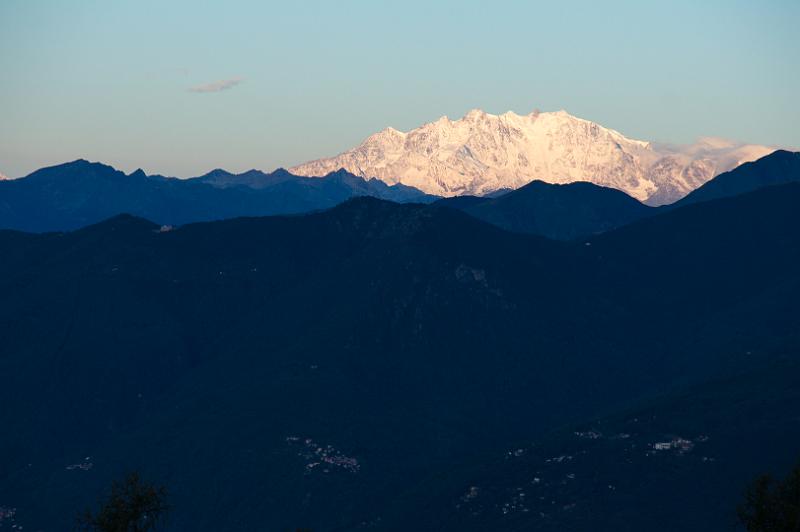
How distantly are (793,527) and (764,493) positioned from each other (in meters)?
4.13

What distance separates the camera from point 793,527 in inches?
4569

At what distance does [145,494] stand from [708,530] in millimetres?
104055

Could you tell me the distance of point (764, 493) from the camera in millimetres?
118688

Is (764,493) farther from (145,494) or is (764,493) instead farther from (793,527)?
(145,494)

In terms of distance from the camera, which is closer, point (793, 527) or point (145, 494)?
point (793, 527)

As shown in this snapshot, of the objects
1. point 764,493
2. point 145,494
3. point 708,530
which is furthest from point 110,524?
point 708,530

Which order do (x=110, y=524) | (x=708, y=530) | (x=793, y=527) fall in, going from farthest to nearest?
(x=708, y=530), (x=110, y=524), (x=793, y=527)

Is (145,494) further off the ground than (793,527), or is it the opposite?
(145,494)

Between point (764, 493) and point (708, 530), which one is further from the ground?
point (764, 493)

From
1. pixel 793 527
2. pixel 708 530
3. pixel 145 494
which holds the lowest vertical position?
pixel 708 530

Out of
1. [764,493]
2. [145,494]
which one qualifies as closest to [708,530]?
[764,493]

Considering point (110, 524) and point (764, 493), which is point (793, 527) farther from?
point (110, 524)

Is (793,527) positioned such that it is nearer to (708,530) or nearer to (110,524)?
(110,524)

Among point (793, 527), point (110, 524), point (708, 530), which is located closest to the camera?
point (793, 527)
